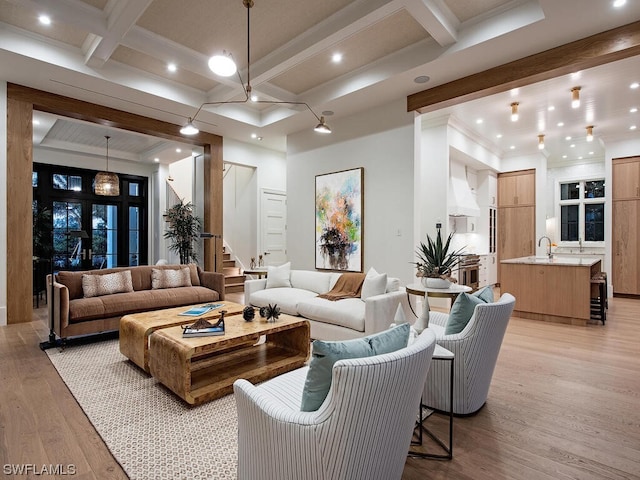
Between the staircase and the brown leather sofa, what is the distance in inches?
88.5

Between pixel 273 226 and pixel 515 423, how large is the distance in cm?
680

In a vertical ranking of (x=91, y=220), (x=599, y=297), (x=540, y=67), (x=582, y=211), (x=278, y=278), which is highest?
(x=540, y=67)

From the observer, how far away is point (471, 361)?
234 cm

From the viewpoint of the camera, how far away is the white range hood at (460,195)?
7.23 metres

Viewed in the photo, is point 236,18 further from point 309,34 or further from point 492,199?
point 492,199

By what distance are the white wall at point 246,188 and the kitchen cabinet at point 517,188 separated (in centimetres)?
559

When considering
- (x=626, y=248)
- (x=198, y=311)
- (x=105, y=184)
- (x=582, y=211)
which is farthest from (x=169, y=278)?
(x=582, y=211)

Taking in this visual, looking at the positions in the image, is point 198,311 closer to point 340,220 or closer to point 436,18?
point 340,220

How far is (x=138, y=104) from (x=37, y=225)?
10.7ft

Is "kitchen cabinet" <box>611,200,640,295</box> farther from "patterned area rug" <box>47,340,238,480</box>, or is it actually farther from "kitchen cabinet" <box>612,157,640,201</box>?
"patterned area rug" <box>47,340,238,480</box>

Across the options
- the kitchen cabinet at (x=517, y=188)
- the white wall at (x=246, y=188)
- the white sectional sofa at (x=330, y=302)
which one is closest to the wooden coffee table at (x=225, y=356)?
the white sectional sofa at (x=330, y=302)

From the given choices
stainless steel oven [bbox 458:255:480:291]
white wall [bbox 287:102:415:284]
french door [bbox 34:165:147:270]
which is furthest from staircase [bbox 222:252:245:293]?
stainless steel oven [bbox 458:255:480:291]

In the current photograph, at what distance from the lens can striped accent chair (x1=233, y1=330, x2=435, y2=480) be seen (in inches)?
49.4

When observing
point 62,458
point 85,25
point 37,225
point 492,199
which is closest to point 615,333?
point 492,199
